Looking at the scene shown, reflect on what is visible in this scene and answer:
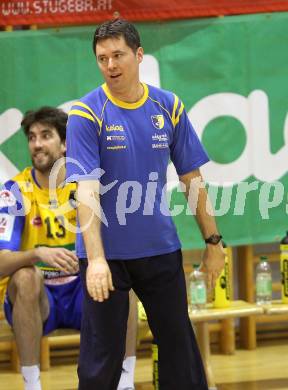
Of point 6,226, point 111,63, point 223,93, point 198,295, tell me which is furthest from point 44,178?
point 111,63

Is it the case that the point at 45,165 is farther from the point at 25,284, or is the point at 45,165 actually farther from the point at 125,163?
the point at 125,163

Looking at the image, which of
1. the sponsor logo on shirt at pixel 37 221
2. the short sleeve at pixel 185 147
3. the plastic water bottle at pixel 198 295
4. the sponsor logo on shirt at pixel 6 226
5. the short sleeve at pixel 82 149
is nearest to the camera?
the short sleeve at pixel 82 149

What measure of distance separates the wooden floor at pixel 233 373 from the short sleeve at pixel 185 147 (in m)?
1.83

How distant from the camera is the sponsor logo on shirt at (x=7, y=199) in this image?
4422 millimetres

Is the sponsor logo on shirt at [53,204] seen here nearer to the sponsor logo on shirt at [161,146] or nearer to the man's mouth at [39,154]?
the man's mouth at [39,154]

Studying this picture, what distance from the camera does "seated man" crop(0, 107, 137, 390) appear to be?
13.9ft

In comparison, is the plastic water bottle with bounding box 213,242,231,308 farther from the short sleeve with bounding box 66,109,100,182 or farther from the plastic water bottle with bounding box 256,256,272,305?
the short sleeve with bounding box 66,109,100,182

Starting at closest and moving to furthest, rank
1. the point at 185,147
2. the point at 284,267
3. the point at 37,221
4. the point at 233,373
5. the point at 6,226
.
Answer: the point at 185,147
the point at 6,226
the point at 37,221
the point at 284,267
the point at 233,373

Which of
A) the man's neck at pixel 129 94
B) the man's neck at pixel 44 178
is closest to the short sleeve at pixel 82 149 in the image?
the man's neck at pixel 129 94

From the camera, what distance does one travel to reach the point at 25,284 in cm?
423

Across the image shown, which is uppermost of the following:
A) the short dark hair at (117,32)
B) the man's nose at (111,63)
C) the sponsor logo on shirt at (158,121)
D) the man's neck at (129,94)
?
the short dark hair at (117,32)

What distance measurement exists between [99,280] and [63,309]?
1496 millimetres

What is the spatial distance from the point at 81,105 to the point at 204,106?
2157mm

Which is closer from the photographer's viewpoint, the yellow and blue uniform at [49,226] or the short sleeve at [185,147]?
the short sleeve at [185,147]
